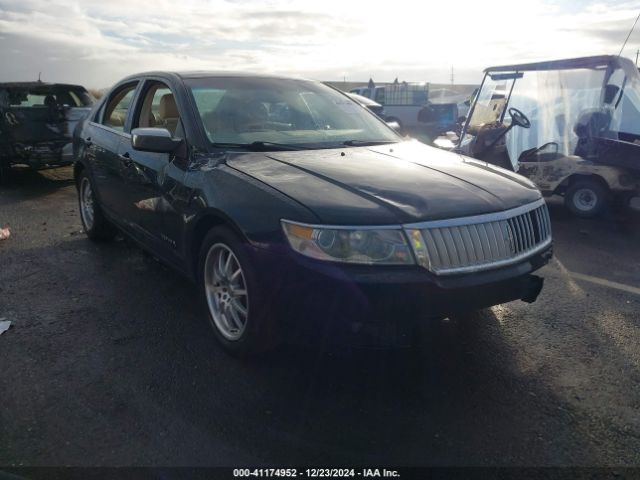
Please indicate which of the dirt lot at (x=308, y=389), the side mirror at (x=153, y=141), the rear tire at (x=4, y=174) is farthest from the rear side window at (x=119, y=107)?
the rear tire at (x=4, y=174)

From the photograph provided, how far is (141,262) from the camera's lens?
516cm

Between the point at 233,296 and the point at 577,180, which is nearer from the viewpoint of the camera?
the point at 233,296

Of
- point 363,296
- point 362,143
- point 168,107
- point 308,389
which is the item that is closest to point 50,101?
point 168,107

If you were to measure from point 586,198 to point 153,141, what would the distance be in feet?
18.9

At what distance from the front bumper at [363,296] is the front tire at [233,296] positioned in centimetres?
13

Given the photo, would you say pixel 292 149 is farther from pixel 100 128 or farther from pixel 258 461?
pixel 100 128

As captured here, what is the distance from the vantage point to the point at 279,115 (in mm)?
4086

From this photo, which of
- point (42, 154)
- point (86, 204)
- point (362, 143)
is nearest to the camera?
point (362, 143)

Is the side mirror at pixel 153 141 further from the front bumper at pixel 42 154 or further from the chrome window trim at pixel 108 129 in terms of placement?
the front bumper at pixel 42 154

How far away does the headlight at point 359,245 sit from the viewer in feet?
8.55

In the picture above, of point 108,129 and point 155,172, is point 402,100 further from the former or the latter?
point 155,172

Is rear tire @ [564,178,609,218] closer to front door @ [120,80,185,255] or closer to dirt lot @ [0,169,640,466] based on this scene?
dirt lot @ [0,169,640,466]

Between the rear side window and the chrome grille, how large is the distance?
10.5 feet

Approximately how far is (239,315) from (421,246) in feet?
3.91
